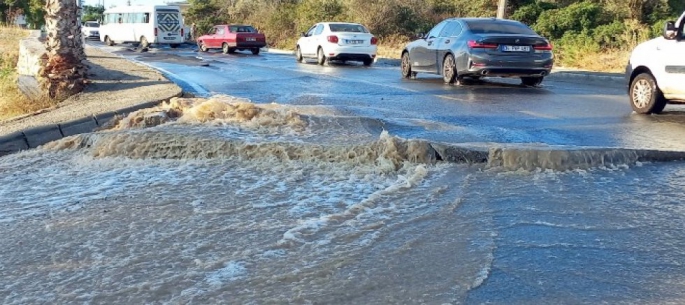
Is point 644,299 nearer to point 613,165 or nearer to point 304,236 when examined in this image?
point 304,236

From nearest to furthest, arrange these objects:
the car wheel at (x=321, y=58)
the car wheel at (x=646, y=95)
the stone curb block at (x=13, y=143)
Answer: the stone curb block at (x=13, y=143) → the car wheel at (x=646, y=95) → the car wheel at (x=321, y=58)

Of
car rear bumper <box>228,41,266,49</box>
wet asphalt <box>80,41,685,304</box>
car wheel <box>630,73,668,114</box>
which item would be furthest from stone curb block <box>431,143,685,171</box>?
car rear bumper <box>228,41,266,49</box>

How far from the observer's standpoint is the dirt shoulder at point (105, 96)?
8.05 meters

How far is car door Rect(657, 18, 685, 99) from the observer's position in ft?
29.9

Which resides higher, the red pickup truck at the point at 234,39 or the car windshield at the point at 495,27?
the car windshield at the point at 495,27

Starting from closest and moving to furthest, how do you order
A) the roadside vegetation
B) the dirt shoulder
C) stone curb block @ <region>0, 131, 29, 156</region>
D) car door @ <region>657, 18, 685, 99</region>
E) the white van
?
stone curb block @ <region>0, 131, 29, 156</region>
the dirt shoulder
car door @ <region>657, 18, 685, 99</region>
the roadside vegetation
the white van

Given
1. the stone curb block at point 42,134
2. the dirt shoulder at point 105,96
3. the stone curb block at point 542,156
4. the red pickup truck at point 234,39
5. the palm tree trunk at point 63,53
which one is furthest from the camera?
the red pickup truck at point 234,39

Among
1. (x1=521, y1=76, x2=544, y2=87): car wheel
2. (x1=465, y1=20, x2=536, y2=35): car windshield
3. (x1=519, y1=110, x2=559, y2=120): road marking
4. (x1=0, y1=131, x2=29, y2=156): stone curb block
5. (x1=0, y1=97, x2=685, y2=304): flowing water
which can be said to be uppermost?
(x1=465, y1=20, x2=536, y2=35): car windshield

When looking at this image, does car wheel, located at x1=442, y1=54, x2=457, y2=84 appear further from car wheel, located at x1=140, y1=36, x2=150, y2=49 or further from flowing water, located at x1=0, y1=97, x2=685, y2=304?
car wheel, located at x1=140, y1=36, x2=150, y2=49

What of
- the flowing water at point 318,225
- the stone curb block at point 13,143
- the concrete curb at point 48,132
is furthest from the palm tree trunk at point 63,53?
A: the flowing water at point 318,225

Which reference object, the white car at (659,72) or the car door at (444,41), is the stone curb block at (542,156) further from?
the car door at (444,41)

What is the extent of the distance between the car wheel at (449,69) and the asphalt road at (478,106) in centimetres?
33

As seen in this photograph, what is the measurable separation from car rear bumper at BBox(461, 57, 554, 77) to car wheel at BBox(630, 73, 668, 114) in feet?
11.2

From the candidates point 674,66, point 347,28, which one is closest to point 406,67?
point 347,28
